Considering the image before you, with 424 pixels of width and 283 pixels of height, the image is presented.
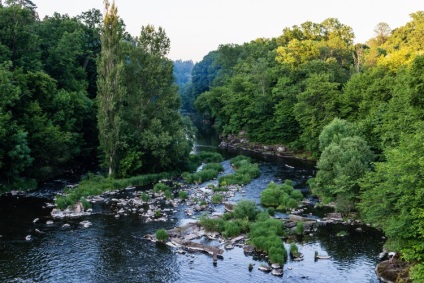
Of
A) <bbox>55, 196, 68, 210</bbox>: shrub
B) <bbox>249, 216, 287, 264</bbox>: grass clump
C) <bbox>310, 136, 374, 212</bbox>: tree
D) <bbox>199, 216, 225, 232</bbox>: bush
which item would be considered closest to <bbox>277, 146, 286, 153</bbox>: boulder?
<bbox>310, 136, 374, 212</bbox>: tree

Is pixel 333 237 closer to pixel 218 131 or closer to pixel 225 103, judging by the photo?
pixel 225 103

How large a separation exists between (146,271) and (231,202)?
17.7 m

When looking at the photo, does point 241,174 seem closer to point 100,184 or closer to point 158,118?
point 158,118

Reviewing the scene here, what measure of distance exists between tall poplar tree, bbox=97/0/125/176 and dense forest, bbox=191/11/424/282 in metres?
24.5

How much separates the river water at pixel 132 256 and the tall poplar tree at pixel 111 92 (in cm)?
1337

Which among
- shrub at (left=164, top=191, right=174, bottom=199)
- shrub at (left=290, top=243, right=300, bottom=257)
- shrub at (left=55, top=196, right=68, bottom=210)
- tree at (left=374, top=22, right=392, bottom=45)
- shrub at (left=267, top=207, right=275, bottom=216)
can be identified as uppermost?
tree at (left=374, top=22, right=392, bottom=45)

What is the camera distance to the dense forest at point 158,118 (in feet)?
100

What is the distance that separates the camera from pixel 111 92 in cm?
5222

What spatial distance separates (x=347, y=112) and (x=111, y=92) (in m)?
36.0

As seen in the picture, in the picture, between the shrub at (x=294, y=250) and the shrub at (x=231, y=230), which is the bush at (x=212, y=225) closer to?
the shrub at (x=231, y=230)

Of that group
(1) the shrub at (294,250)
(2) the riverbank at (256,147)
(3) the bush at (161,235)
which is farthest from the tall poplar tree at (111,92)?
(2) the riverbank at (256,147)

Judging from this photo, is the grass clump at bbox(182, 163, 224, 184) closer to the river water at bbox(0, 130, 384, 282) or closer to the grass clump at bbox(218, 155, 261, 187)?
the grass clump at bbox(218, 155, 261, 187)

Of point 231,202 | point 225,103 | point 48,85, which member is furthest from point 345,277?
point 225,103

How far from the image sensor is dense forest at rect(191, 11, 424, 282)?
2709 centimetres
